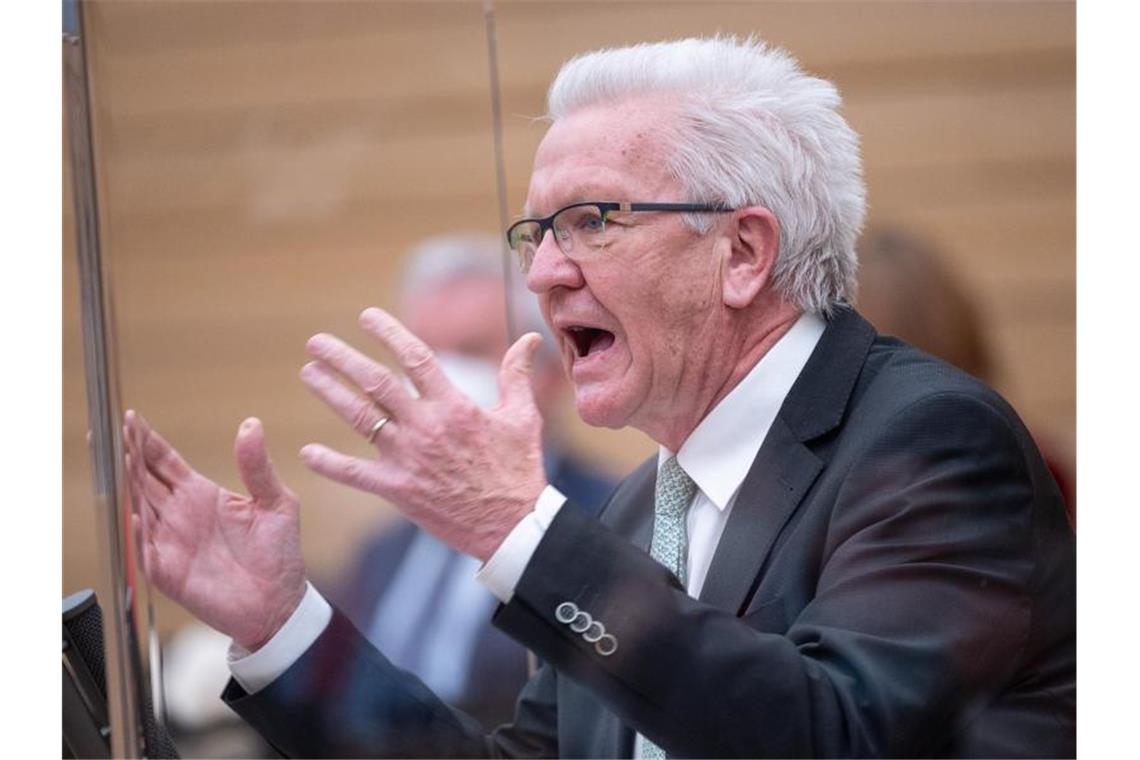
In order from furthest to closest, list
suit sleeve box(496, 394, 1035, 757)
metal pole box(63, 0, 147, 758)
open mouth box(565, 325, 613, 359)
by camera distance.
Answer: metal pole box(63, 0, 147, 758), open mouth box(565, 325, 613, 359), suit sleeve box(496, 394, 1035, 757)

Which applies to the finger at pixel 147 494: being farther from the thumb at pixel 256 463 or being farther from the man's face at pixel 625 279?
the man's face at pixel 625 279

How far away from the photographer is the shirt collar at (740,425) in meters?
1.45

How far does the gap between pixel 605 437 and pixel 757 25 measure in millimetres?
436

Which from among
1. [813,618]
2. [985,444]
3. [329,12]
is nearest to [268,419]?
[329,12]

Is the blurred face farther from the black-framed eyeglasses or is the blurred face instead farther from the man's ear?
the man's ear

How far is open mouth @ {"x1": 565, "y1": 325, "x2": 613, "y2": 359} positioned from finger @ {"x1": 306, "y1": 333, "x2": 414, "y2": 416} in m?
0.18

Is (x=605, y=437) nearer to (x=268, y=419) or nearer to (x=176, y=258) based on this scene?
(x=268, y=419)

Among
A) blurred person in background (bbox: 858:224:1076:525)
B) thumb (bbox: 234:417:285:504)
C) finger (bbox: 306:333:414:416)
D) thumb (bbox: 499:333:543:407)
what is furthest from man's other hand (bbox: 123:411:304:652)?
blurred person in background (bbox: 858:224:1076:525)

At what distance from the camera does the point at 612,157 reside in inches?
54.1

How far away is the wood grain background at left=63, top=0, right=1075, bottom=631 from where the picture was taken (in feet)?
4.42

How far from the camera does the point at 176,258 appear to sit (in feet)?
4.93

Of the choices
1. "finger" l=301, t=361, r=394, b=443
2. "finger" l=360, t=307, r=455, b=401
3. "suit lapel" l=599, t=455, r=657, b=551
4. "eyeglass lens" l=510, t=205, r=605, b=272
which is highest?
"eyeglass lens" l=510, t=205, r=605, b=272

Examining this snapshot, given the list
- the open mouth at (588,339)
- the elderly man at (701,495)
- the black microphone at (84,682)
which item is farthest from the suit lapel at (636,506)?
the black microphone at (84,682)

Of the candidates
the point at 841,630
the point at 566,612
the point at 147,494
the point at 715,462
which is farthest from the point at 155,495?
the point at 841,630
